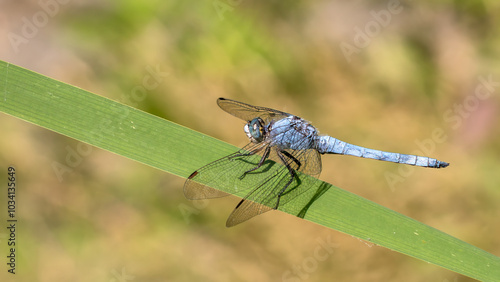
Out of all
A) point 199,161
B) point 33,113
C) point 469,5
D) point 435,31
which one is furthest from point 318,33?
point 33,113

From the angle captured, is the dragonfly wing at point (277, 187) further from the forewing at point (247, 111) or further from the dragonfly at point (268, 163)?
the forewing at point (247, 111)

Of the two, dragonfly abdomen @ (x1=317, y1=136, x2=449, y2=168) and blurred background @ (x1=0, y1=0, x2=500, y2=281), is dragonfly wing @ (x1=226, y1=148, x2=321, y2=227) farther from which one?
blurred background @ (x1=0, y1=0, x2=500, y2=281)

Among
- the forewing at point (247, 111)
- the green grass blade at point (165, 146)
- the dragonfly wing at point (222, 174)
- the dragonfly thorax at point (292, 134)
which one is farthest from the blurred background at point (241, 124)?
the green grass blade at point (165, 146)

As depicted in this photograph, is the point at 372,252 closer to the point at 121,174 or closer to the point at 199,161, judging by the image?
the point at 199,161

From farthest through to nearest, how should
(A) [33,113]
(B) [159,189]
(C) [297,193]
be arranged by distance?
(B) [159,189] < (C) [297,193] < (A) [33,113]

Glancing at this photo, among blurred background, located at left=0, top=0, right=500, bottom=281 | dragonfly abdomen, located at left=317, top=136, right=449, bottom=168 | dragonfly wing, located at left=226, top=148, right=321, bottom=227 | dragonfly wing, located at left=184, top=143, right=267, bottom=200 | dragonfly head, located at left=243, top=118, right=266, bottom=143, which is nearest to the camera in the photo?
dragonfly wing, located at left=184, top=143, right=267, bottom=200

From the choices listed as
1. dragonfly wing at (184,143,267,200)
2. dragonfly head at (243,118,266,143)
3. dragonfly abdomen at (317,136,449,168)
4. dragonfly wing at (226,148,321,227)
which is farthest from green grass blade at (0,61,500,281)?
dragonfly abdomen at (317,136,449,168)
